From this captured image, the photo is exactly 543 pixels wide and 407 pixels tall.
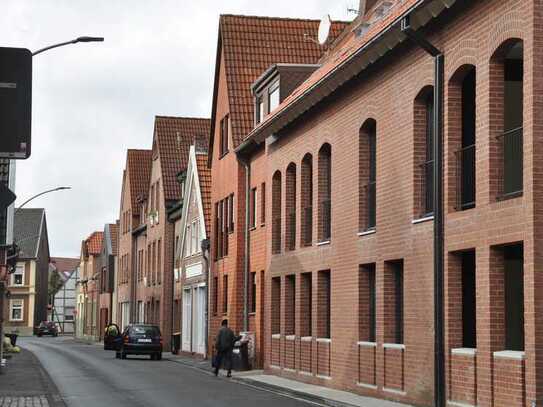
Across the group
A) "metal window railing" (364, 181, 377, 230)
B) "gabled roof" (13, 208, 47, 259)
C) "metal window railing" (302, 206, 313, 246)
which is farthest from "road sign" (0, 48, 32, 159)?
"gabled roof" (13, 208, 47, 259)

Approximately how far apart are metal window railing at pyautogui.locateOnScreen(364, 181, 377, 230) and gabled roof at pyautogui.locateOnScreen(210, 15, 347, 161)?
1585 cm

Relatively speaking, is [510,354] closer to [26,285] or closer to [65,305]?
[26,285]

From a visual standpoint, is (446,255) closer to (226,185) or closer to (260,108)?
(260,108)

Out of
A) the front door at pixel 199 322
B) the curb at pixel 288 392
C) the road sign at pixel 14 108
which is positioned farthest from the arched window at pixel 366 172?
the front door at pixel 199 322

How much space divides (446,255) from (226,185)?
23174mm

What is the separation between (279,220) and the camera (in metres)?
33.2

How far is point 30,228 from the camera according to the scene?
11875cm

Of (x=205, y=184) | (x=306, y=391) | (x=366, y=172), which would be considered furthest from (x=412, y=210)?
(x=205, y=184)

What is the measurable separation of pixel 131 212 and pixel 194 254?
24.3 metres

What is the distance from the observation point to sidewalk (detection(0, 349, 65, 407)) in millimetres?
21203

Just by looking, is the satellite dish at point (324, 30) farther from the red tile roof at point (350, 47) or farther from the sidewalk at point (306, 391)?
the sidewalk at point (306, 391)

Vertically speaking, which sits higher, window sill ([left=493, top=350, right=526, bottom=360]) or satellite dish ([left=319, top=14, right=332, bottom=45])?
satellite dish ([left=319, top=14, right=332, bottom=45])

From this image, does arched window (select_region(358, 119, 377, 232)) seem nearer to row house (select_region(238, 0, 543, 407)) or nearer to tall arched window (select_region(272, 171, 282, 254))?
row house (select_region(238, 0, 543, 407))

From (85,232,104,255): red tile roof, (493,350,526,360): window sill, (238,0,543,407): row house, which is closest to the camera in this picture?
(493,350,526,360): window sill
